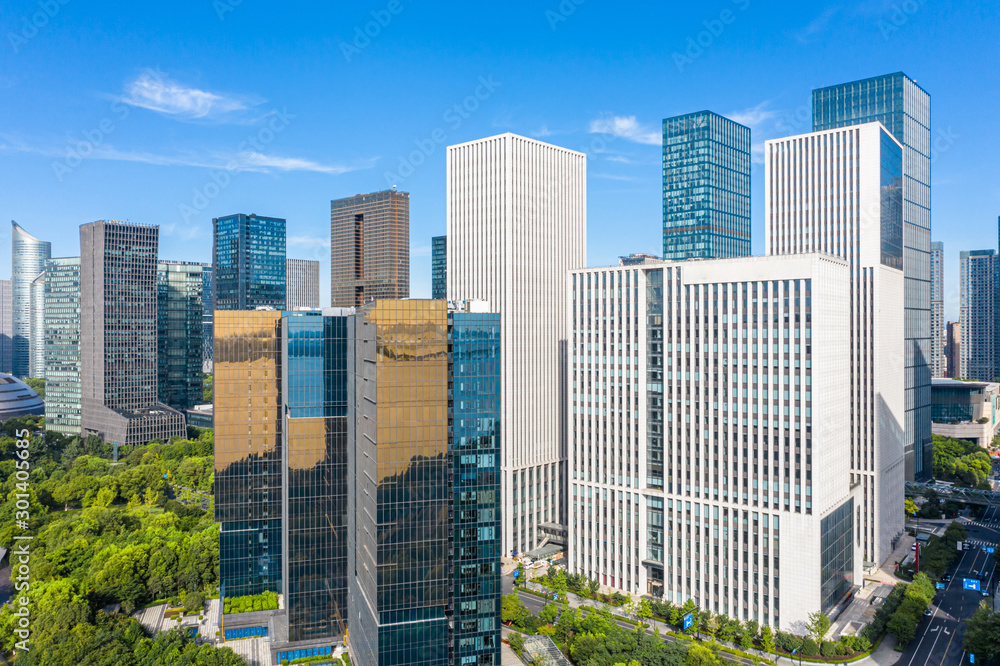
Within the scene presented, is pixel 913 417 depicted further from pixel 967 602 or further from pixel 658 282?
pixel 658 282

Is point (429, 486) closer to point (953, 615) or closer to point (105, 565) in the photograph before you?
point (105, 565)

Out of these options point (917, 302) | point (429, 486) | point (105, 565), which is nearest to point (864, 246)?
point (917, 302)

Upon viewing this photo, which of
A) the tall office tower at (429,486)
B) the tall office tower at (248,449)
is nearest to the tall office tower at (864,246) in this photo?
the tall office tower at (429,486)

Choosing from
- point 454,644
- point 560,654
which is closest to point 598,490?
point 560,654

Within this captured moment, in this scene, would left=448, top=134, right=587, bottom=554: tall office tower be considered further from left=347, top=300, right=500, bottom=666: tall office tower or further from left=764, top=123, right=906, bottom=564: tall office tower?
left=347, top=300, right=500, bottom=666: tall office tower

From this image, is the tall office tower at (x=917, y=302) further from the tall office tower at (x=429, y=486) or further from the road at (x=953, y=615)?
the tall office tower at (x=429, y=486)
